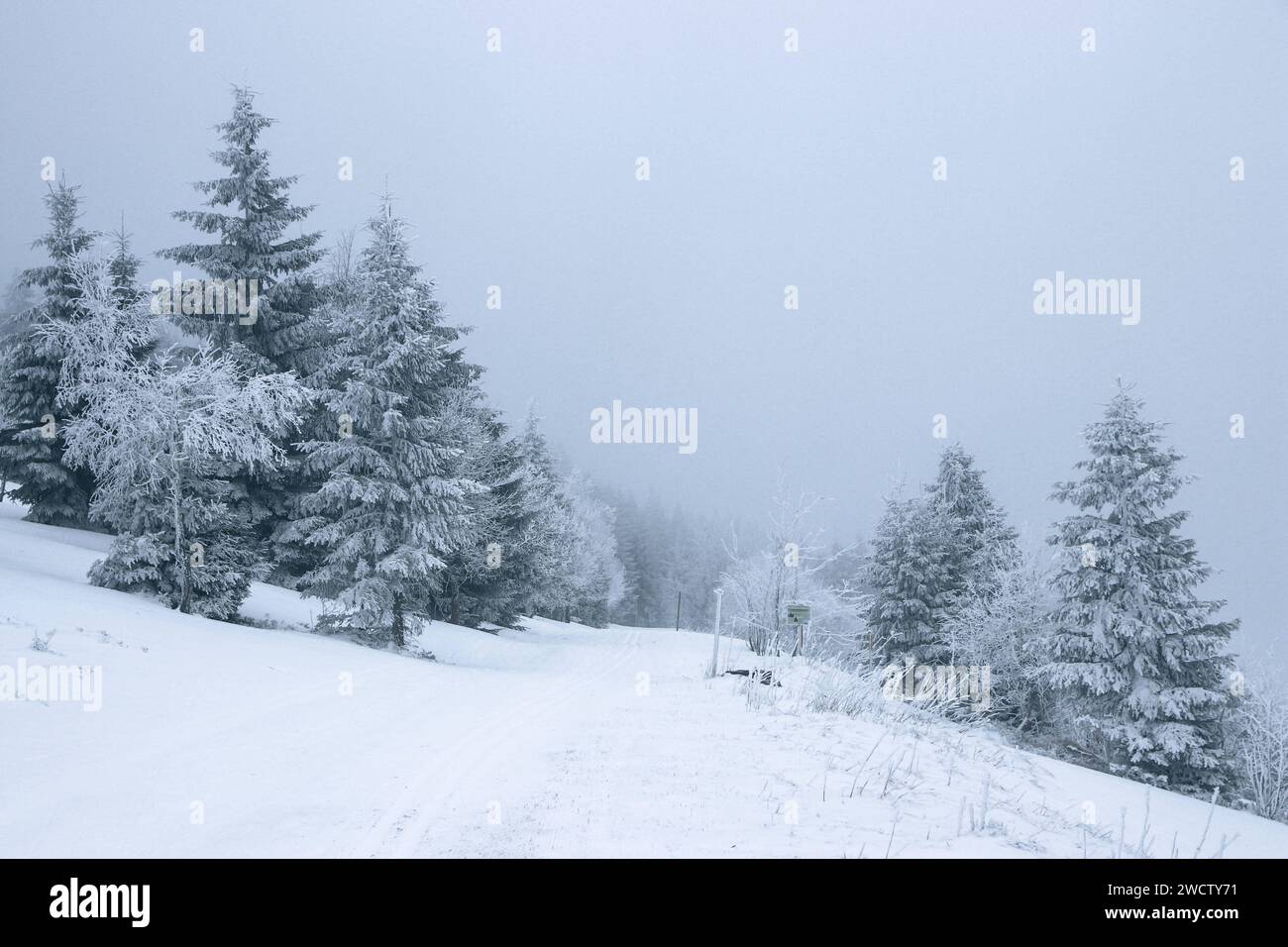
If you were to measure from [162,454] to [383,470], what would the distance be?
5.08 m

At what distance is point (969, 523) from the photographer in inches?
1335

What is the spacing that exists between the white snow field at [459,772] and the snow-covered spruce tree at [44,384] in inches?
487

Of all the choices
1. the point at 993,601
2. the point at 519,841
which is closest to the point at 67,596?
the point at 519,841

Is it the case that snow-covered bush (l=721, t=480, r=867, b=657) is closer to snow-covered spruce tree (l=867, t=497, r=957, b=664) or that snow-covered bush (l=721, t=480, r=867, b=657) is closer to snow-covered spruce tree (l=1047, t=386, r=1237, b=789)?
snow-covered spruce tree (l=867, t=497, r=957, b=664)

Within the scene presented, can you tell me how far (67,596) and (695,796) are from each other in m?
13.1

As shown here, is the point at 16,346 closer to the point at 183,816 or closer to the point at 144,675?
the point at 144,675

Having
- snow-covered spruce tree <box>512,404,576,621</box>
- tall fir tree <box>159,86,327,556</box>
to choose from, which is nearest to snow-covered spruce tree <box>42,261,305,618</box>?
tall fir tree <box>159,86,327,556</box>

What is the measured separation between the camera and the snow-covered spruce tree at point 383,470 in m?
18.6

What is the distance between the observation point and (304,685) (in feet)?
37.5

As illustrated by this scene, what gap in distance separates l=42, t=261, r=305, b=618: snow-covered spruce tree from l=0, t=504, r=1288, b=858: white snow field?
164 cm

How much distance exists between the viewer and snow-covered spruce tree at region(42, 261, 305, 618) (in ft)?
51.5

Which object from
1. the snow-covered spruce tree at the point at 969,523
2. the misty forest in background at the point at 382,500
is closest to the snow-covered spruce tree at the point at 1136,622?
the misty forest in background at the point at 382,500

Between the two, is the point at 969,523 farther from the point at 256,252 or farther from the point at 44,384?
the point at 44,384

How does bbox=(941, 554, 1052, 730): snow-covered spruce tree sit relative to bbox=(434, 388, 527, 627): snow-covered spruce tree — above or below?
below
